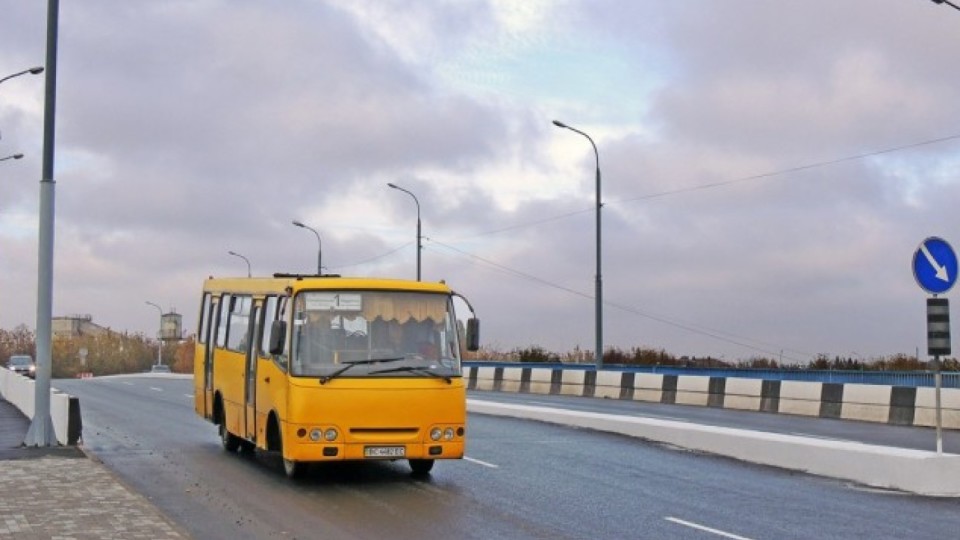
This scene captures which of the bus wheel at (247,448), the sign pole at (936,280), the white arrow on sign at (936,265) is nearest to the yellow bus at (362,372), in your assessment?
the bus wheel at (247,448)

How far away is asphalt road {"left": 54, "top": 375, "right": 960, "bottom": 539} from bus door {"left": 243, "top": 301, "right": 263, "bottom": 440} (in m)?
0.56

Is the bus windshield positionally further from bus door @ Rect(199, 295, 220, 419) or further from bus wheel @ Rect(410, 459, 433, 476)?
bus door @ Rect(199, 295, 220, 419)

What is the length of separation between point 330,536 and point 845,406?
63.5 feet

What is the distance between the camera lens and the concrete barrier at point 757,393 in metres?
25.3

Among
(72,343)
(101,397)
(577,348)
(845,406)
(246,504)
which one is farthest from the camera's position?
(72,343)

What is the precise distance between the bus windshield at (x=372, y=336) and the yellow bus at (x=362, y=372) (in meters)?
0.01

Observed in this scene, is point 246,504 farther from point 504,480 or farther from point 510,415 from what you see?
point 510,415

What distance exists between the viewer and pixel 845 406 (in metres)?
27.2

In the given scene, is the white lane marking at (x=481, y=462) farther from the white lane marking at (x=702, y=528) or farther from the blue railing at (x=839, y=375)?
the blue railing at (x=839, y=375)

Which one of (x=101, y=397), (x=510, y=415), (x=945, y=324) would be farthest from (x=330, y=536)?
(x=101, y=397)

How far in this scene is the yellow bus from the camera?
44.6ft

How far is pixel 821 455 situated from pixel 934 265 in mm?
2794

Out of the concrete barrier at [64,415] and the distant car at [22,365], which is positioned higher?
the concrete barrier at [64,415]

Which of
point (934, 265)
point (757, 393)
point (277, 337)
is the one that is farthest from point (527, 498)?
point (757, 393)
